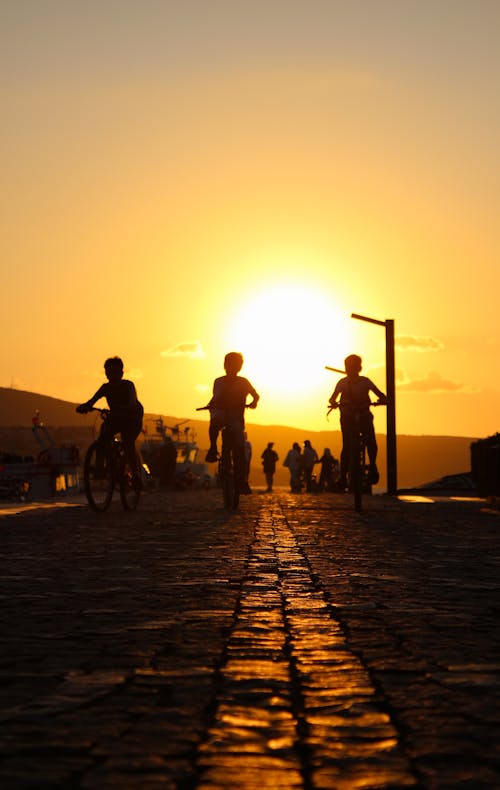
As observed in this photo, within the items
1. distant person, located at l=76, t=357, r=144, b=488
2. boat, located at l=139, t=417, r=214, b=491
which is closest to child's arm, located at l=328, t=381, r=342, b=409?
distant person, located at l=76, t=357, r=144, b=488

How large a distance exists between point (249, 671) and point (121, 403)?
11.2 meters

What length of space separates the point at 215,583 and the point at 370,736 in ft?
12.1

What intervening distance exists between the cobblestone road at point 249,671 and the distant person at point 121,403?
6441 millimetres

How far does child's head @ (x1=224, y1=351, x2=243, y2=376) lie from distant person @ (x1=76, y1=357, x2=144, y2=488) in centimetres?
166

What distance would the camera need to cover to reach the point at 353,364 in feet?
53.7

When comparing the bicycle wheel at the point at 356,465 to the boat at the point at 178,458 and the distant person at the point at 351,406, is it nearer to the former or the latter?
the distant person at the point at 351,406

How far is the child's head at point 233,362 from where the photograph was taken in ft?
54.0

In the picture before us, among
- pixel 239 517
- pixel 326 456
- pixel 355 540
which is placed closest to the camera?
pixel 355 540

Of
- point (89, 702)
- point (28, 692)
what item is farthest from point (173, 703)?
point (28, 692)

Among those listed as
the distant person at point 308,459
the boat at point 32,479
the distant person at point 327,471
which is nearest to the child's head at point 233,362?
the boat at point 32,479

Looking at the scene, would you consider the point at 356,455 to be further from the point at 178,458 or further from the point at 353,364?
the point at 178,458

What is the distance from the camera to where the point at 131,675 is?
3879 mm

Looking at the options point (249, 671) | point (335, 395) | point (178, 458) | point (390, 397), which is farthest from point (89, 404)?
point (178, 458)

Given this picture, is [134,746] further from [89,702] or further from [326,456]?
[326,456]
